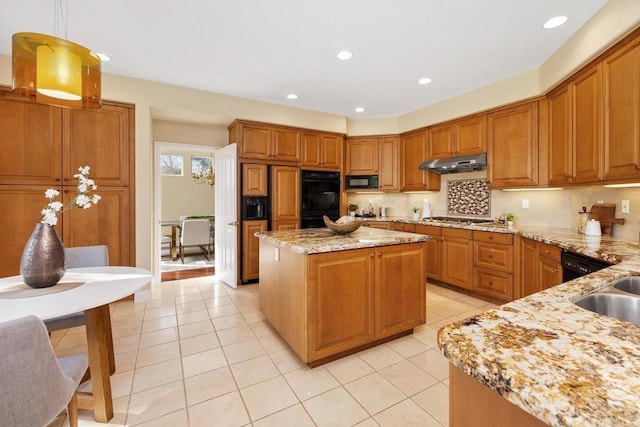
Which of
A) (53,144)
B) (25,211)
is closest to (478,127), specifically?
(53,144)

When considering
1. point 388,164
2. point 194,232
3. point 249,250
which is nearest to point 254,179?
point 249,250

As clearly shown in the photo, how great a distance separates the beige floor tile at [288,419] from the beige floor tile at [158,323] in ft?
5.34

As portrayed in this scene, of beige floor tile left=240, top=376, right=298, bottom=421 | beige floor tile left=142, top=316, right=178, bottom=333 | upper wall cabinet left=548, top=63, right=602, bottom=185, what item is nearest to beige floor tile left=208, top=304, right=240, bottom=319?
beige floor tile left=142, top=316, right=178, bottom=333

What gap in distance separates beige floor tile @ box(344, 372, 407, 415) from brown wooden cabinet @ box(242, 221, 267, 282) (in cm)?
245

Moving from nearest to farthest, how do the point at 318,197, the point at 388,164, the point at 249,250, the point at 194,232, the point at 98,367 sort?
the point at 98,367, the point at 249,250, the point at 318,197, the point at 388,164, the point at 194,232

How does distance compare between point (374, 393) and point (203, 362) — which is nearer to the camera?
point (374, 393)

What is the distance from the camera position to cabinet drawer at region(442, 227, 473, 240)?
11.2ft

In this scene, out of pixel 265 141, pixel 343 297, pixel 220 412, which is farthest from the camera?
pixel 265 141

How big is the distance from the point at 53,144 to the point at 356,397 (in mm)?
3847

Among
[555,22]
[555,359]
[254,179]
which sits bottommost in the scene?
[555,359]

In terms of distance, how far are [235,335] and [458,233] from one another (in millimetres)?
2838

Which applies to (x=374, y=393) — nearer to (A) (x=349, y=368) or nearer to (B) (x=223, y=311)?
(A) (x=349, y=368)

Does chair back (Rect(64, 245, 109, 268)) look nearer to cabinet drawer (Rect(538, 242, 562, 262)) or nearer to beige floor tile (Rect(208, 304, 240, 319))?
beige floor tile (Rect(208, 304, 240, 319))

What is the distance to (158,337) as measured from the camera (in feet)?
8.18
